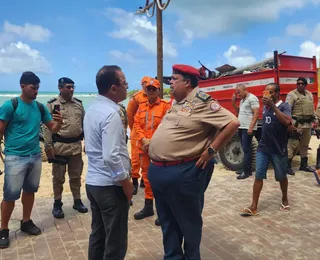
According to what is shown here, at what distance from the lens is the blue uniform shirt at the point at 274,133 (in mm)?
4301

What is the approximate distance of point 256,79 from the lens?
7.16m

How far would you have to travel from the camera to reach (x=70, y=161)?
4.64 m

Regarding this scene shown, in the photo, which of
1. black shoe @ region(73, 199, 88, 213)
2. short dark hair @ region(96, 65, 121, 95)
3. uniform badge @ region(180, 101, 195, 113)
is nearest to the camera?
short dark hair @ region(96, 65, 121, 95)

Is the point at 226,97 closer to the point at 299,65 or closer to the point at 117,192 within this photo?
the point at 299,65

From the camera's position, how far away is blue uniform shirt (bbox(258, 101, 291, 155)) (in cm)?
430

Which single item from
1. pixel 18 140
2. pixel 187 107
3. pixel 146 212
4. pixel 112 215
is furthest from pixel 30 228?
pixel 187 107

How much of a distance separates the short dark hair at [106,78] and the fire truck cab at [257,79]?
5.13 m

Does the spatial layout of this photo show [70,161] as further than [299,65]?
No

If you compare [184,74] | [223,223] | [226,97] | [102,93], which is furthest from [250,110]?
[102,93]

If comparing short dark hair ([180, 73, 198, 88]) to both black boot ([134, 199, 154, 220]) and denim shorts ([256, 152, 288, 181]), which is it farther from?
black boot ([134, 199, 154, 220])

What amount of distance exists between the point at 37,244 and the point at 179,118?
236 cm

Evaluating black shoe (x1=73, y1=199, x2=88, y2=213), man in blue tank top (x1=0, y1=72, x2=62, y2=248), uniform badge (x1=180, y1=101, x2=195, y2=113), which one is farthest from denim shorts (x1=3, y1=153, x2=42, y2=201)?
uniform badge (x1=180, y1=101, x2=195, y2=113)

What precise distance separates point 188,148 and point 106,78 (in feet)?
2.79

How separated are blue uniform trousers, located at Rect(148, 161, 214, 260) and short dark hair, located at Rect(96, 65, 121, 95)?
0.78m
